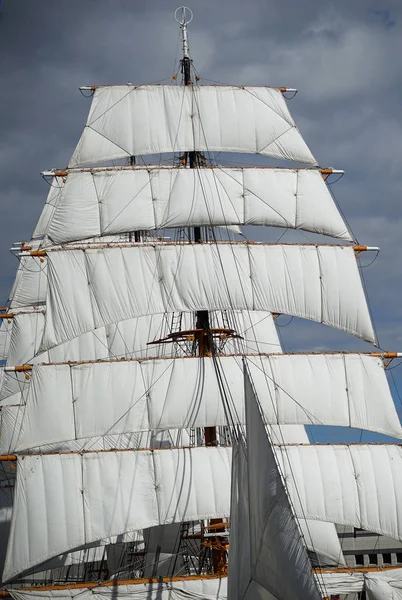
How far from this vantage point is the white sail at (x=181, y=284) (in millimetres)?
40156

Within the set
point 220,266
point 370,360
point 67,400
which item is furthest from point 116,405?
point 370,360

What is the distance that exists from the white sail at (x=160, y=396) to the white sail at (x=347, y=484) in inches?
60.3

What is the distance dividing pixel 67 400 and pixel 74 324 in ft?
10.6

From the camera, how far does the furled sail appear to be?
24.6 meters

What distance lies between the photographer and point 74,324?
A: 3997 cm

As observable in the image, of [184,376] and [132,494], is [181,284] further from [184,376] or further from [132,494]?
[132,494]

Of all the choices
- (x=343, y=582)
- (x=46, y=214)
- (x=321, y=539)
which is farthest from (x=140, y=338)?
(x=343, y=582)

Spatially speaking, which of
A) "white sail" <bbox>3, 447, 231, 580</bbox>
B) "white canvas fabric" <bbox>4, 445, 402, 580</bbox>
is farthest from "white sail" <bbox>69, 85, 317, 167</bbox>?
"white canvas fabric" <bbox>4, 445, 402, 580</bbox>

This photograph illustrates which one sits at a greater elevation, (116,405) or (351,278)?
(351,278)

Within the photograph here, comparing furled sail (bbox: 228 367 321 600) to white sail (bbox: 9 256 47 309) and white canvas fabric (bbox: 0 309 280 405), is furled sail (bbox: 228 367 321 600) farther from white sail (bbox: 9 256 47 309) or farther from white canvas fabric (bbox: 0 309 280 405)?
white sail (bbox: 9 256 47 309)

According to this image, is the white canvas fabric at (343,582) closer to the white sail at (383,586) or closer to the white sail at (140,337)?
the white sail at (383,586)

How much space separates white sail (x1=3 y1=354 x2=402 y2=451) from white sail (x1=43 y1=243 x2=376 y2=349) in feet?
7.13

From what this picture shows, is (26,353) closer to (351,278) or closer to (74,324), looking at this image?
(74,324)

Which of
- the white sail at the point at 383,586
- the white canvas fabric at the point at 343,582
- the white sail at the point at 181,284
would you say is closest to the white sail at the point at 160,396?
the white sail at the point at 181,284
